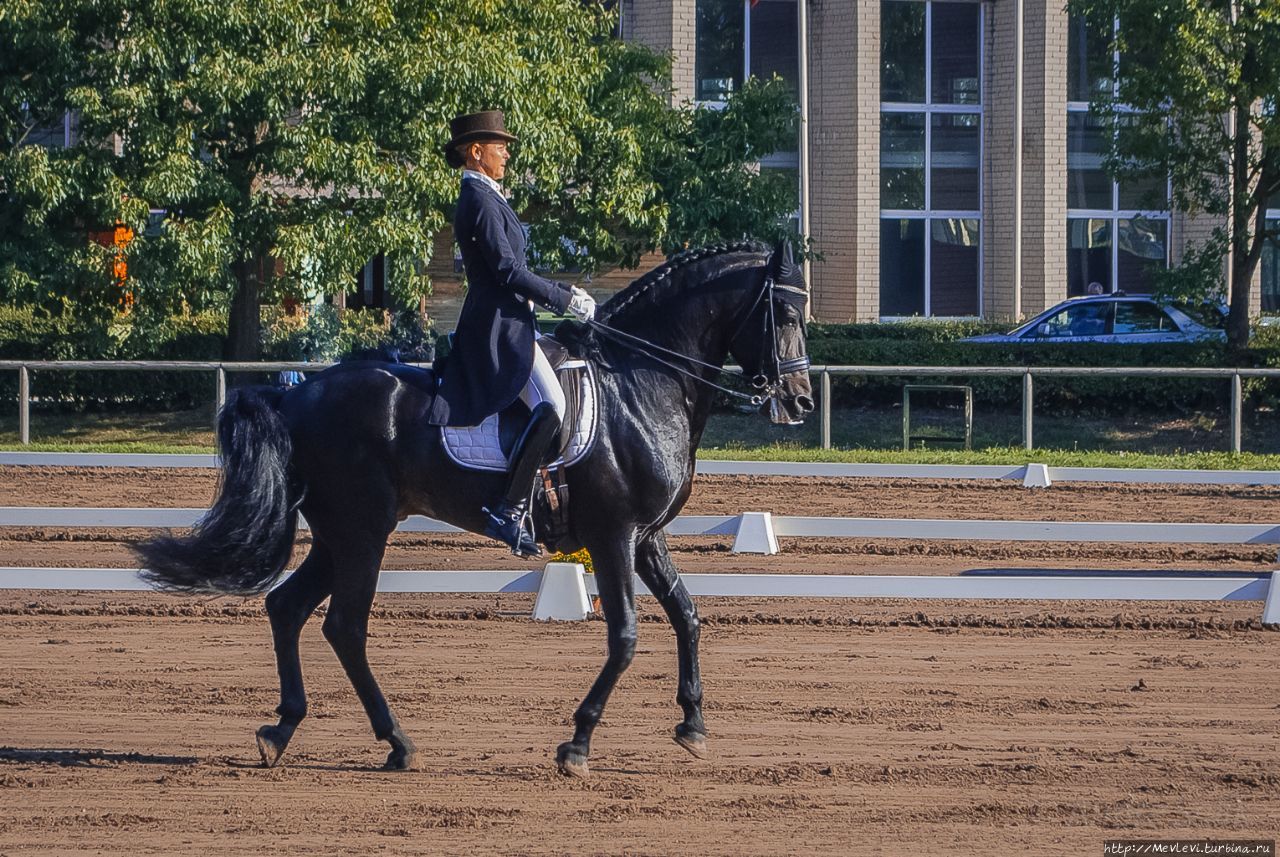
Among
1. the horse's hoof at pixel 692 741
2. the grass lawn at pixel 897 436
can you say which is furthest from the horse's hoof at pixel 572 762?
the grass lawn at pixel 897 436

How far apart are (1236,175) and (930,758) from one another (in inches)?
754

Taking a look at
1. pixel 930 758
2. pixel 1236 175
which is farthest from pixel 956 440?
pixel 930 758

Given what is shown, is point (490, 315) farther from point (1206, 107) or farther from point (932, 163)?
point (932, 163)

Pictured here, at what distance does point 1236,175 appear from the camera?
77.0ft

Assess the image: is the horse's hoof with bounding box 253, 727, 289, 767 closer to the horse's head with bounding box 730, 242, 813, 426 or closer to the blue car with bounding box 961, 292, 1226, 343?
the horse's head with bounding box 730, 242, 813, 426

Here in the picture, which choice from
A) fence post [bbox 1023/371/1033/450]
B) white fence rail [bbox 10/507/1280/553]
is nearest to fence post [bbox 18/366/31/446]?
white fence rail [bbox 10/507/1280/553]

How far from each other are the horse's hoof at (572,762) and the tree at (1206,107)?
18267mm

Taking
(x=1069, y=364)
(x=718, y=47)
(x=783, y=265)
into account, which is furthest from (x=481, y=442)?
(x=718, y=47)

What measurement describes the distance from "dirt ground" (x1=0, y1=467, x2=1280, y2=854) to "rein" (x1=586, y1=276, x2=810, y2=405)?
62.2 inches

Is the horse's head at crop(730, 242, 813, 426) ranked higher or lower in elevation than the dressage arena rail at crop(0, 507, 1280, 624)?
higher

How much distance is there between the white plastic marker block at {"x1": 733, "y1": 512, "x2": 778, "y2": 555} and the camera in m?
12.5

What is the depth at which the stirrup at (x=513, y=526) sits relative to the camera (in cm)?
658

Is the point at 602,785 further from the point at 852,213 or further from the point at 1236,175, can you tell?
the point at 852,213

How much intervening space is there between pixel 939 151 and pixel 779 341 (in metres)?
26.0
